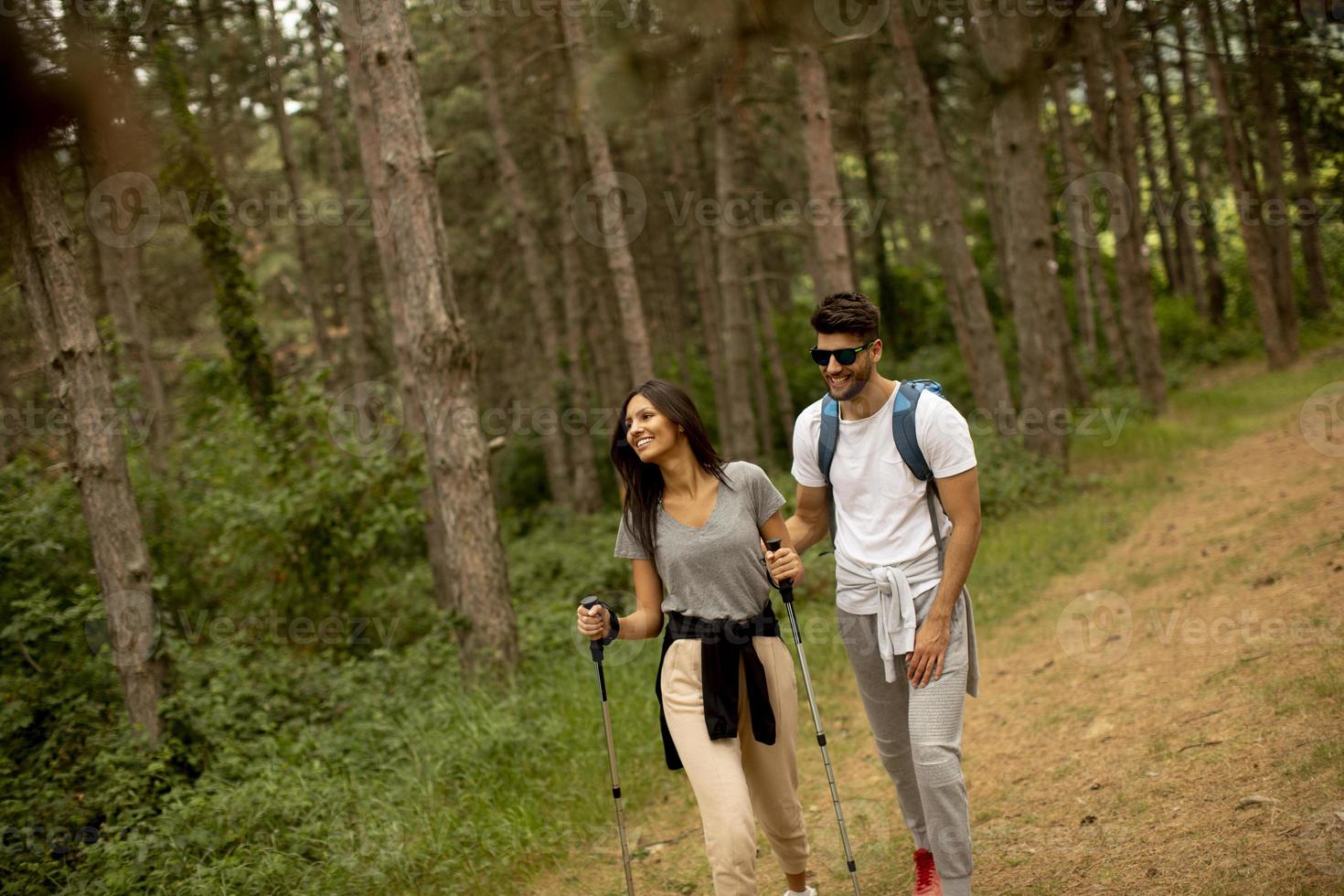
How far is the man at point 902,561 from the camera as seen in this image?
143 inches

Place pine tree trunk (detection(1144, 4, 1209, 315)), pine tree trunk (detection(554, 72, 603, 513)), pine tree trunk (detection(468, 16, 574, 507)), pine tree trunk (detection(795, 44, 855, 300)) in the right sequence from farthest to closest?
pine tree trunk (detection(1144, 4, 1209, 315))
pine tree trunk (detection(554, 72, 603, 513))
pine tree trunk (detection(468, 16, 574, 507))
pine tree trunk (detection(795, 44, 855, 300))

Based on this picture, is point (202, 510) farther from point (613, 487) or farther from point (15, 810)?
point (613, 487)

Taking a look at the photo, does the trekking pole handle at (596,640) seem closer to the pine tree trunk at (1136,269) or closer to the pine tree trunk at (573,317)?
the pine tree trunk at (573,317)

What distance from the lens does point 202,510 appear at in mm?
10156

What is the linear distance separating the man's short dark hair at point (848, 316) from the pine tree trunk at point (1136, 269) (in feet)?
47.4

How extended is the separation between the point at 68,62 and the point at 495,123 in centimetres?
1029

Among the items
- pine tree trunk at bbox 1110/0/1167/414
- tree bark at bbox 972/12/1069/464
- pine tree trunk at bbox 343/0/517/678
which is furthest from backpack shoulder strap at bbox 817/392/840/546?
pine tree trunk at bbox 1110/0/1167/414

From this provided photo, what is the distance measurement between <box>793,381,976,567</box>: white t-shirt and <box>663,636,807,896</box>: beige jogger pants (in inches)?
21.3

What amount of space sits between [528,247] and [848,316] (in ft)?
48.3

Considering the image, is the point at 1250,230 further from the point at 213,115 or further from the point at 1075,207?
the point at 213,115

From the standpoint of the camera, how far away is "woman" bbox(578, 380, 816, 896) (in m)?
3.88

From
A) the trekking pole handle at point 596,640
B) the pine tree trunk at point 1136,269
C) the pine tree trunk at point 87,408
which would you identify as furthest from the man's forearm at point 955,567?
the pine tree trunk at point 1136,269

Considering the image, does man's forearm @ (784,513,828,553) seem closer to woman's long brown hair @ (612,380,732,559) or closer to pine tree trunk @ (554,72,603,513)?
woman's long brown hair @ (612,380,732,559)

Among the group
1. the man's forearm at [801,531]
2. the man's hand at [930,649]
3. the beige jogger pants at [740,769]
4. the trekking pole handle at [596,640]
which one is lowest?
the beige jogger pants at [740,769]
